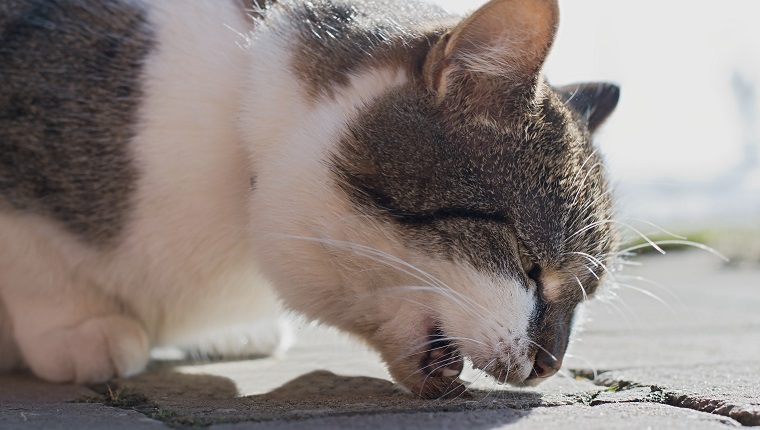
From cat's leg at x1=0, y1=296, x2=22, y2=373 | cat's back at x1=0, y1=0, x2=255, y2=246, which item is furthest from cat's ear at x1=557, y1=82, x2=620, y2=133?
cat's leg at x1=0, y1=296, x2=22, y2=373

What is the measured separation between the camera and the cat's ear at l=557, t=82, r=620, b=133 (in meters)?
2.08

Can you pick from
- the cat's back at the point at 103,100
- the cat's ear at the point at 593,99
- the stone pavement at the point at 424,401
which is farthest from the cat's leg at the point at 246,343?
the cat's ear at the point at 593,99

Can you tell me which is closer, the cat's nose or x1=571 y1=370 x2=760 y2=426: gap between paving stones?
x1=571 y1=370 x2=760 y2=426: gap between paving stones

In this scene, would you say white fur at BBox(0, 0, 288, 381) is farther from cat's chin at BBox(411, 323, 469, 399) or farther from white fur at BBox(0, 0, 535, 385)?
cat's chin at BBox(411, 323, 469, 399)

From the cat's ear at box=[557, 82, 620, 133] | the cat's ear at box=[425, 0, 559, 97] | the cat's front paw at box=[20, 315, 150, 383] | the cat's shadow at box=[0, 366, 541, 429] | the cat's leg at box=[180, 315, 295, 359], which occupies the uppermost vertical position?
the cat's ear at box=[425, 0, 559, 97]

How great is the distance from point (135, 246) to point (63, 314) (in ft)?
0.93

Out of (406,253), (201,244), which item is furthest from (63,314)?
(406,253)

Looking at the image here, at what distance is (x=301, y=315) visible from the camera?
5.82ft

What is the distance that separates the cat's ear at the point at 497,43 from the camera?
4.96ft

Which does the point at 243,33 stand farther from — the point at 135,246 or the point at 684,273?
the point at 684,273

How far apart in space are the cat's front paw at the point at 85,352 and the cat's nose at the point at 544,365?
1011 mm

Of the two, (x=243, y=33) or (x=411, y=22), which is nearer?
(x=411, y=22)

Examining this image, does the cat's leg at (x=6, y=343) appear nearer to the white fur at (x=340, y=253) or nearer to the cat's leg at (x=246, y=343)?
the cat's leg at (x=246, y=343)

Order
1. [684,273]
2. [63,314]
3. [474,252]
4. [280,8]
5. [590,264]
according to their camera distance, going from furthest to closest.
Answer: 1. [684,273]
2. [63,314]
3. [280,8]
4. [590,264]
5. [474,252]
